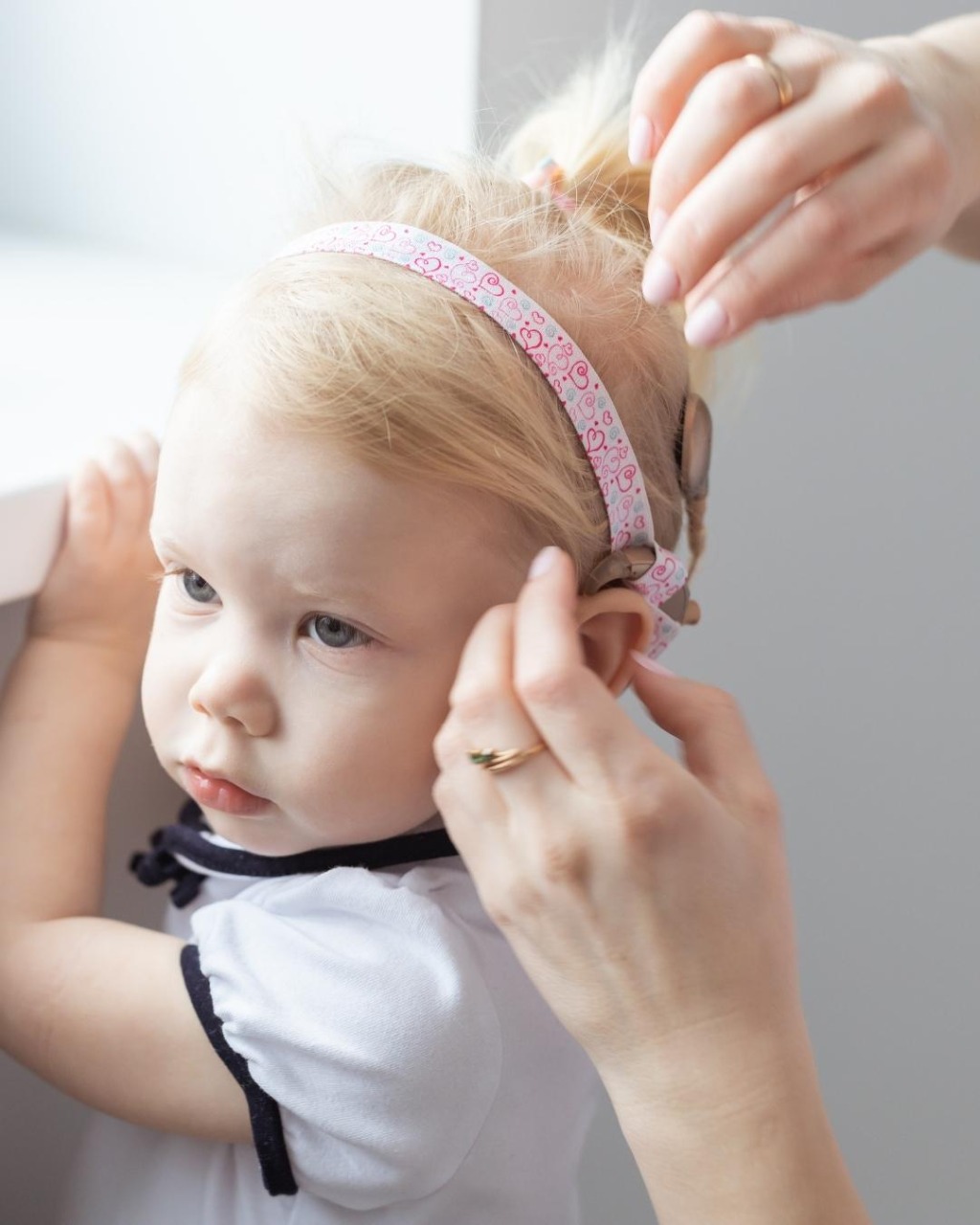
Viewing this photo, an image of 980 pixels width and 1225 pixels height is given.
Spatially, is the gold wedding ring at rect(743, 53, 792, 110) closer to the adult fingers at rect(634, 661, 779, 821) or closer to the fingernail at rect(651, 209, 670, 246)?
the fingernail at rect(651, 209, 670, 246)

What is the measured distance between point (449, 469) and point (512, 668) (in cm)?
13

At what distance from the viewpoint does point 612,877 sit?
689mm

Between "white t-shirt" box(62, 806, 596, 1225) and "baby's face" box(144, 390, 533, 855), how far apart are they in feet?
0.19

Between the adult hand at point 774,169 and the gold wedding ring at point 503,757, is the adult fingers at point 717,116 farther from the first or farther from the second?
the gold wedding ring at point 503,757

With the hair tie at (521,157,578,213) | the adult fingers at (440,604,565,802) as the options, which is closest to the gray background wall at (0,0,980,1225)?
the hair tie at (521,157,578,213)

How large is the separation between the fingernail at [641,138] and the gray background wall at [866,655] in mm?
427

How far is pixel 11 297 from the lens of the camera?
4.24 ft

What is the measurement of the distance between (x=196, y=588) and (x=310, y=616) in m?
0.09

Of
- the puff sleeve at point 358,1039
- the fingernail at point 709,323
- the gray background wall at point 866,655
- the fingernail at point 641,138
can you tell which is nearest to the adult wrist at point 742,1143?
the puff sleeve at point 358,1039

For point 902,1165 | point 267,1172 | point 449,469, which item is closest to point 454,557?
point 449,469

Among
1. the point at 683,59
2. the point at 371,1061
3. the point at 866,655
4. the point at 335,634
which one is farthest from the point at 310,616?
the point at 866,655

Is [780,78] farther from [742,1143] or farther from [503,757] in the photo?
[742,1143]

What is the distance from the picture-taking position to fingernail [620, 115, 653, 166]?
2.53 ft

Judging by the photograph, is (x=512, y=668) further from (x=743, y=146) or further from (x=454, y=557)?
(x=743, y=146)
